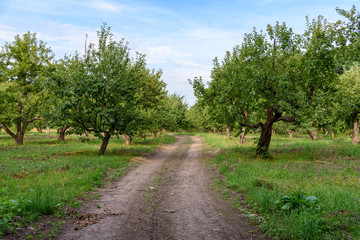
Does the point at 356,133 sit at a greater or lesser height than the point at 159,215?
greater

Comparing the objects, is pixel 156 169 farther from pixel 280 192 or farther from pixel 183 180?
pixel 280 192

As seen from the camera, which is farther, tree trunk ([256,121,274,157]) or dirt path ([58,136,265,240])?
tree trunk ([256,121,274,157])

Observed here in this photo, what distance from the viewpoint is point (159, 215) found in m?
7.44

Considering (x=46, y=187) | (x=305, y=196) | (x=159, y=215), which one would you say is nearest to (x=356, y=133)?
(x=305, y=196)

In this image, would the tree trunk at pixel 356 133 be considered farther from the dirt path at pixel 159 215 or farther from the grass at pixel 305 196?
the dirt path at pixel 159 215

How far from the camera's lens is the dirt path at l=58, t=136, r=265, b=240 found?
611cm

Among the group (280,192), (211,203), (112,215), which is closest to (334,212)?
(280,192)

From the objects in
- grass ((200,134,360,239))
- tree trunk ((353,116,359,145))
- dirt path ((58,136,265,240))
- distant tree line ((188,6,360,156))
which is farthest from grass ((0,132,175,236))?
tree trunk ((353,116,359,145))

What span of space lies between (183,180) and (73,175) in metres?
5.14

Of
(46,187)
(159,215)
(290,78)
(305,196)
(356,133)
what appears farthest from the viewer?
(356,133)

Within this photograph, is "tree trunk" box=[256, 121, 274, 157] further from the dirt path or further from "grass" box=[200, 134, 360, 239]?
the dirt path

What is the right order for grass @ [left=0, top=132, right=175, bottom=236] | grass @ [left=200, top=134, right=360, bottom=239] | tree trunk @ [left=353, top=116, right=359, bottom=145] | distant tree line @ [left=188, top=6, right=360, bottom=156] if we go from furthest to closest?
tree trunk @ [left=353, top=116, right=359, bottom=145], distant tree line @ [left=188, top=6, right=360, bottom=156], grass @ [left=0, top=132, right=175, bottom=236], grass @ [left=200, top=134, right=360, bottom=239]

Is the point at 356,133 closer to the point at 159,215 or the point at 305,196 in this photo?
the point at 305,196

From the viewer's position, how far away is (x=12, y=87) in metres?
28.7
